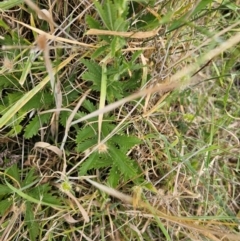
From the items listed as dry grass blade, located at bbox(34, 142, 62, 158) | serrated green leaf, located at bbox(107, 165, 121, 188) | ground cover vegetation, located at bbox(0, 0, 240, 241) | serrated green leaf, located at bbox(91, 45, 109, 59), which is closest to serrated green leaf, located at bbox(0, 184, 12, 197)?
ground cover vegetation, located at bbox(0, 0, 240, 241)

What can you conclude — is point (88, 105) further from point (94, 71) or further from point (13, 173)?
point (13, 173)

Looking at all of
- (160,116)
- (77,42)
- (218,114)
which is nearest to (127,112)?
(160,116)

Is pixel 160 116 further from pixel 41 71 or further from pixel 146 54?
pixel 41 71

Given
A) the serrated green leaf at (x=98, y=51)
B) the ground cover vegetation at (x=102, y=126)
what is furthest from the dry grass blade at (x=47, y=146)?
the serrated green leaf at (x=98, y=51)

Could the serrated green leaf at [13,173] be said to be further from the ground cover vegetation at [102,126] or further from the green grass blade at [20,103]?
the green grass blade at [20,103]

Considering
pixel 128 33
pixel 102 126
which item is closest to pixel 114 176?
pixel 102 126

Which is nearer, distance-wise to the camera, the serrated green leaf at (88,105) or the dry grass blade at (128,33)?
the dry grass blade at (128,33)

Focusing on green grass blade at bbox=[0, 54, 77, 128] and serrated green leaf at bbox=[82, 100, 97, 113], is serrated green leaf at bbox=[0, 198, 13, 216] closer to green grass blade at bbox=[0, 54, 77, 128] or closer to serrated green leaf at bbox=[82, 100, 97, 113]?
green grass blade at bbox=[0, 54, 77, 128]

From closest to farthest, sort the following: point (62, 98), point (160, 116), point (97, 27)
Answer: point (97, 27) < point (62, 98) < point (160, 116)
